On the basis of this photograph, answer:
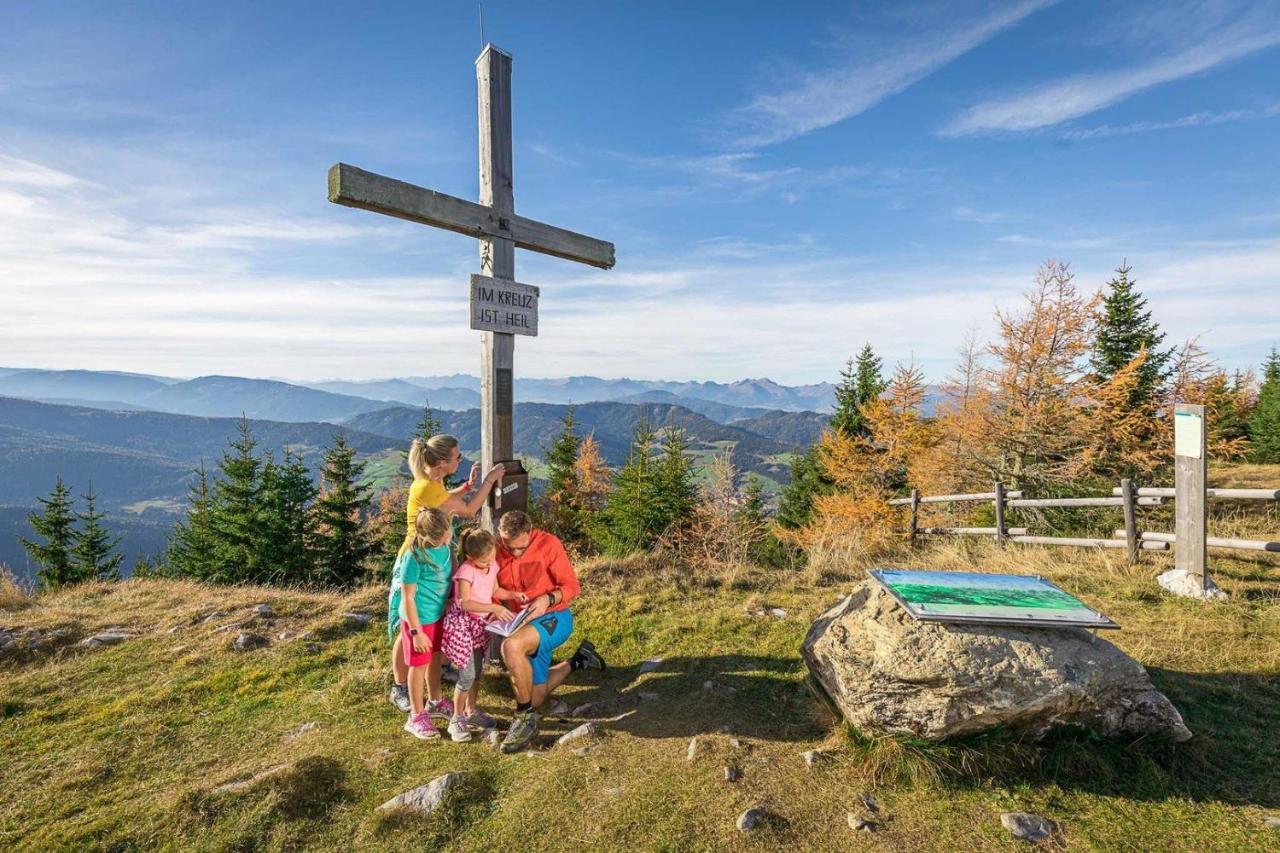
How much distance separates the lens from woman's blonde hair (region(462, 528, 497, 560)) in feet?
13.8

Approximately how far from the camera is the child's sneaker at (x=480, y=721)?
412 centimetres

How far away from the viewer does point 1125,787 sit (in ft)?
10.9

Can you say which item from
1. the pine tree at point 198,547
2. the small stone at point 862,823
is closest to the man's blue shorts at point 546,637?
the small stone at point 862,823

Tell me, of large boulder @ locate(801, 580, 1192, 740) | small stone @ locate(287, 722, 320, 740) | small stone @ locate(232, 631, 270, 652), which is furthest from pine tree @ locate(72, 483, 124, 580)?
large boulder @ locate(801, 580, 1192, 740)

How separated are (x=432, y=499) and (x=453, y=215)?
2.38m

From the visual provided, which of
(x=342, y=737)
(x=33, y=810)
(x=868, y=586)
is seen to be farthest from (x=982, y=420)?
(x=33, y=810)

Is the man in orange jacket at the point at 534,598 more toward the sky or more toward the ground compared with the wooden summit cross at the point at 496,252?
more toward the ground

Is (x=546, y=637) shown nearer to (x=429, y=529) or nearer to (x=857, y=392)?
(x=429, y=529)

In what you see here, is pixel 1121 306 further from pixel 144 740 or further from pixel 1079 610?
pixel 144 740

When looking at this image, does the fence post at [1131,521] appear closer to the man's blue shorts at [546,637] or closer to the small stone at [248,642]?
the man's blue shorts at [546,637]

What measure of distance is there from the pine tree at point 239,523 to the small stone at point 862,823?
2615 centimetres

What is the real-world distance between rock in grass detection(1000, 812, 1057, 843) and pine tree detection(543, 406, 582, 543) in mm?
31035

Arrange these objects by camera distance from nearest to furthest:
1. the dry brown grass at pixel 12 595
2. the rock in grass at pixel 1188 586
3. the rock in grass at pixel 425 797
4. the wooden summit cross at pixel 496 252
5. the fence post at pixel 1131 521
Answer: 1. the rock in grass at pixel 425 797
2. the wooden summit cross at pixel 496 252
3. the rock in grass at pixel 1188 586
4. the dry brown grass at pixel 12 595
5. the fence post at pixel 1131 521

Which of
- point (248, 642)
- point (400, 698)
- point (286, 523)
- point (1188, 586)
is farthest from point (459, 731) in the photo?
point (286, 523)
